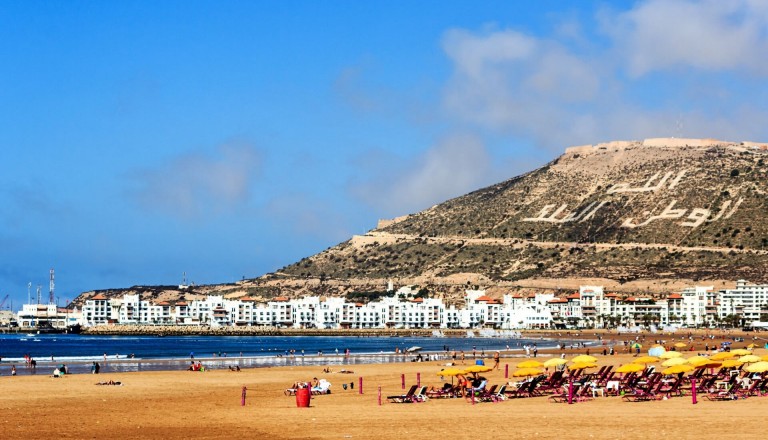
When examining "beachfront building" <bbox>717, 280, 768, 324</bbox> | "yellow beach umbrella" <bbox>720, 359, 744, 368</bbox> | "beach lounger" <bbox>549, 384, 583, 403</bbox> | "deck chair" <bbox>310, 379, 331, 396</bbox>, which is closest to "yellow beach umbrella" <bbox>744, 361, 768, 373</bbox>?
"yellow beach umbrella" <bbox>720, 359, 744, 368</bbox>

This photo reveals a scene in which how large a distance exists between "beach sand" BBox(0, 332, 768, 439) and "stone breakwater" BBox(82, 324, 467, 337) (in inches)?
4719

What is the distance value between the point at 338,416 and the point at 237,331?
149960 mm

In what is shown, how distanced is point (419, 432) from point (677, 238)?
152m

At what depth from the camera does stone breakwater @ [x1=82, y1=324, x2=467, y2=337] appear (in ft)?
546

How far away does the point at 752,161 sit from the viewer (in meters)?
193

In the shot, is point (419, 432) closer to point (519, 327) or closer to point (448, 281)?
point (519, 327)

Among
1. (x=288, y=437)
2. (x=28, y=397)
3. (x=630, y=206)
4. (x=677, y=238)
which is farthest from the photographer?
(x=630, y=206)

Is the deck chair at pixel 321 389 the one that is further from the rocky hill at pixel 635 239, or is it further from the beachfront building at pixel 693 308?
the rocky hill at pixel 635 239

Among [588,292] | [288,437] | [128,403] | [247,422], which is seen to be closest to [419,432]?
[288,437]

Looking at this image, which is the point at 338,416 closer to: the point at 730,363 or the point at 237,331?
the point at 730,363

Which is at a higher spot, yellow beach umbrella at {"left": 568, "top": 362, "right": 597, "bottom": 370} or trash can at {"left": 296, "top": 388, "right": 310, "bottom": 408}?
yellow beach umbrella at {"left": 568, "top": 362, "right": 597, "bottom": 370}

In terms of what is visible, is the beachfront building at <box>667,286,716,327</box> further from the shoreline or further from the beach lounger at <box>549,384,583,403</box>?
the beach lounger at <box>549,384,583,403</box>

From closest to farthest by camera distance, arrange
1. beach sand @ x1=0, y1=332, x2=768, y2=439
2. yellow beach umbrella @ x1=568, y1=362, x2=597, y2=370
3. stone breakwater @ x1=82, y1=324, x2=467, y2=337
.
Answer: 1. beach sand @ x1=0, y1=332, x2=768, y2=439
2. yellow beach umbrella @ x1=568, y1=362, x2=597, y2=370
3. stone breakwater @ x1=82, y1=324, x2=467, y2=337

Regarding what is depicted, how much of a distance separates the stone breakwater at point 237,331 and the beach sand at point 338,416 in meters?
120
